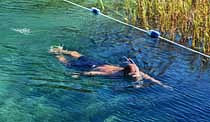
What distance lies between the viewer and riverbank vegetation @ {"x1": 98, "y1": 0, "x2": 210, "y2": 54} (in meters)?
7.09

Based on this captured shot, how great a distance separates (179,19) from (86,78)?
7.44 feet

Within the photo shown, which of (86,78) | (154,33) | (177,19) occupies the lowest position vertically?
(86,78)

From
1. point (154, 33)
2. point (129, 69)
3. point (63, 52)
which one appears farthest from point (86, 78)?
point (154, 33)

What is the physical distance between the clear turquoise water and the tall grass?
0.22 metres

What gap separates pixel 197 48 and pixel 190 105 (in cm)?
205

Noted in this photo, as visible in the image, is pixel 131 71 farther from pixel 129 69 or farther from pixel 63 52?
pixel 63 52

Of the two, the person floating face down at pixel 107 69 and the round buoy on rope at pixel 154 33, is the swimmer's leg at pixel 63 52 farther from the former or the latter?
the round buoy on rope at pixel 154 33

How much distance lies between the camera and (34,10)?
9.17 meters

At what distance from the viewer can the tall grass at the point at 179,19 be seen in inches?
279

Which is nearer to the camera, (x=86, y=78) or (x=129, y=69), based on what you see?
(x=129, y=69)

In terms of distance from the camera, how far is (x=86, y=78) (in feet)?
20.3

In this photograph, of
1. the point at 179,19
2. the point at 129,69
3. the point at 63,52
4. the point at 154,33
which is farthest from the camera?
the point at 179,19

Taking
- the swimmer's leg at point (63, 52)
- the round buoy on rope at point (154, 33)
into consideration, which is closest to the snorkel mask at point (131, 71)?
the swimmer's leg at point (63, 52)

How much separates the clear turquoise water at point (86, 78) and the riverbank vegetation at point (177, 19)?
209 millimetres
